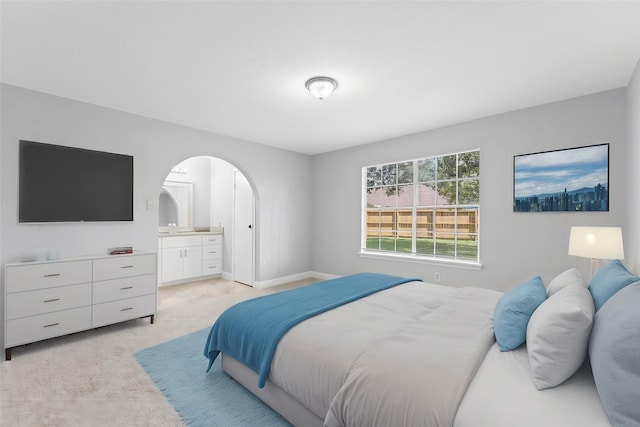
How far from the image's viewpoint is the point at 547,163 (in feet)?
11.1

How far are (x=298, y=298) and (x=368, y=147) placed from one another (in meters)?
3.47

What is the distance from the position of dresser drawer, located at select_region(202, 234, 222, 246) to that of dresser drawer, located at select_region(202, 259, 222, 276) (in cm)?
35

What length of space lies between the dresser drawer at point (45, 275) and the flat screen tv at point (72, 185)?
54 cm

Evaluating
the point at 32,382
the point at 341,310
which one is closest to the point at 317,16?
the point at 341,310

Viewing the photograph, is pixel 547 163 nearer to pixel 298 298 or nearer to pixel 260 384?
pixel 298 298

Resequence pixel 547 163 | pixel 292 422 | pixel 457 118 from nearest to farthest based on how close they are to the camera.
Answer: pixel 292 422, pixel 547 163, pixel 457 118

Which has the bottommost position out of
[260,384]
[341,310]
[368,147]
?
[260,384]

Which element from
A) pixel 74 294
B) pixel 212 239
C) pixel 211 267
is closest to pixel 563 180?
pixel 74 294

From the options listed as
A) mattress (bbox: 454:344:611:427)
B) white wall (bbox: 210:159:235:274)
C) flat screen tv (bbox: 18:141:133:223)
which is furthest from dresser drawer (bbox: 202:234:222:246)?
mattress (bbox: 454:344:611:427)

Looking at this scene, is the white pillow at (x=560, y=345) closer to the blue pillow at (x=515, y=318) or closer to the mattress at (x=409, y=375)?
the mattress at (x=409, y=375)

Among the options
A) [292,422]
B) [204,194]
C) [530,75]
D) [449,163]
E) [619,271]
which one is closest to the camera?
[619,271]

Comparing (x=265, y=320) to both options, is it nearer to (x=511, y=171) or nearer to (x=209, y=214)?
(x=511, y=171)

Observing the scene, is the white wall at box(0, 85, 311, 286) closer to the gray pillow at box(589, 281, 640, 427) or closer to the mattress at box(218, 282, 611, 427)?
the mattress at box(218, 282, 611, 427)

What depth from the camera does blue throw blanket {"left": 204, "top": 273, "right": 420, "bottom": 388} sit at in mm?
1853
